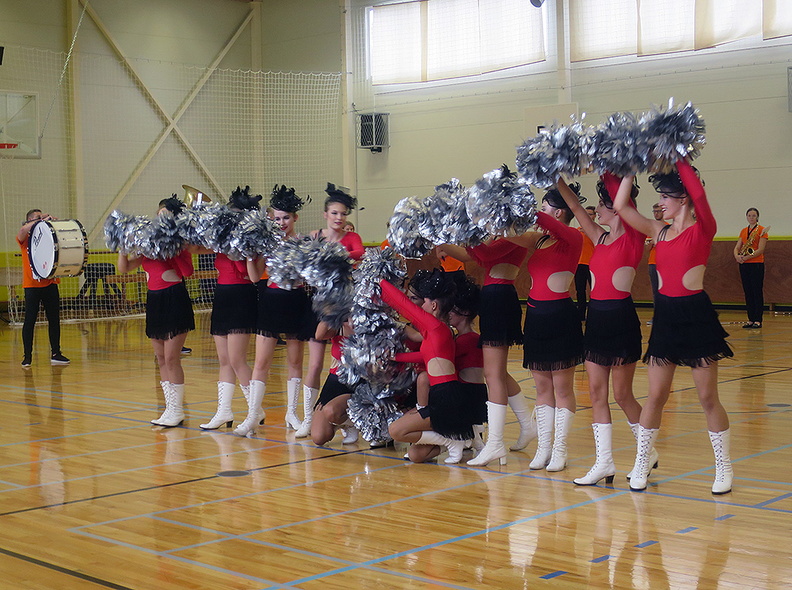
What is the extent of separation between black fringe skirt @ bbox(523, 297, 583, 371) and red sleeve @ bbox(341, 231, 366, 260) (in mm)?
1349

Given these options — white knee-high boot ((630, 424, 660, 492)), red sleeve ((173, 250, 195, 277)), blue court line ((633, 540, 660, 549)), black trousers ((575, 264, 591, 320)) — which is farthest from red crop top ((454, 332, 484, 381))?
black trousers ((575, 264, 591, 320))

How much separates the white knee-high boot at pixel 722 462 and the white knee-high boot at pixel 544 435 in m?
0.93

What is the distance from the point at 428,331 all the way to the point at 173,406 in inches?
87.3

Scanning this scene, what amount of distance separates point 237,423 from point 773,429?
3.57 m

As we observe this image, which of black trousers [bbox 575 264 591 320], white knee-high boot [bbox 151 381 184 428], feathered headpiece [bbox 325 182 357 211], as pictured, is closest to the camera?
feathered headpiece [bbox 325 182 357 211]

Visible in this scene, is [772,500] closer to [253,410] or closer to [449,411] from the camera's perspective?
[449,411]

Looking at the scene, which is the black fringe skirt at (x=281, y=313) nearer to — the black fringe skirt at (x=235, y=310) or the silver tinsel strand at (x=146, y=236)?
the black fringe skirt at (x=235, y=310)

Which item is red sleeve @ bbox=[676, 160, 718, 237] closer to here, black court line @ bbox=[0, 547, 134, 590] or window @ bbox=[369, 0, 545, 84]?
black court line @ bbox=[0, 547, 134, 590]

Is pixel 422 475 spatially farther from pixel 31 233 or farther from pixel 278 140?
pixel 278 140

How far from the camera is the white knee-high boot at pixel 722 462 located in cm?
446

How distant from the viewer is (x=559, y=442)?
5.05 meters

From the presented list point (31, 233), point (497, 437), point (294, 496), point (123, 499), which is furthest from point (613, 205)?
point (31, 233)

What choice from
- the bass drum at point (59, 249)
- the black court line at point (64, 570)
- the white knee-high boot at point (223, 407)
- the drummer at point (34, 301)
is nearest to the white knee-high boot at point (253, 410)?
the white knee-high boot at point (223, 407)

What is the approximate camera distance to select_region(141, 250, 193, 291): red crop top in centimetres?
639
